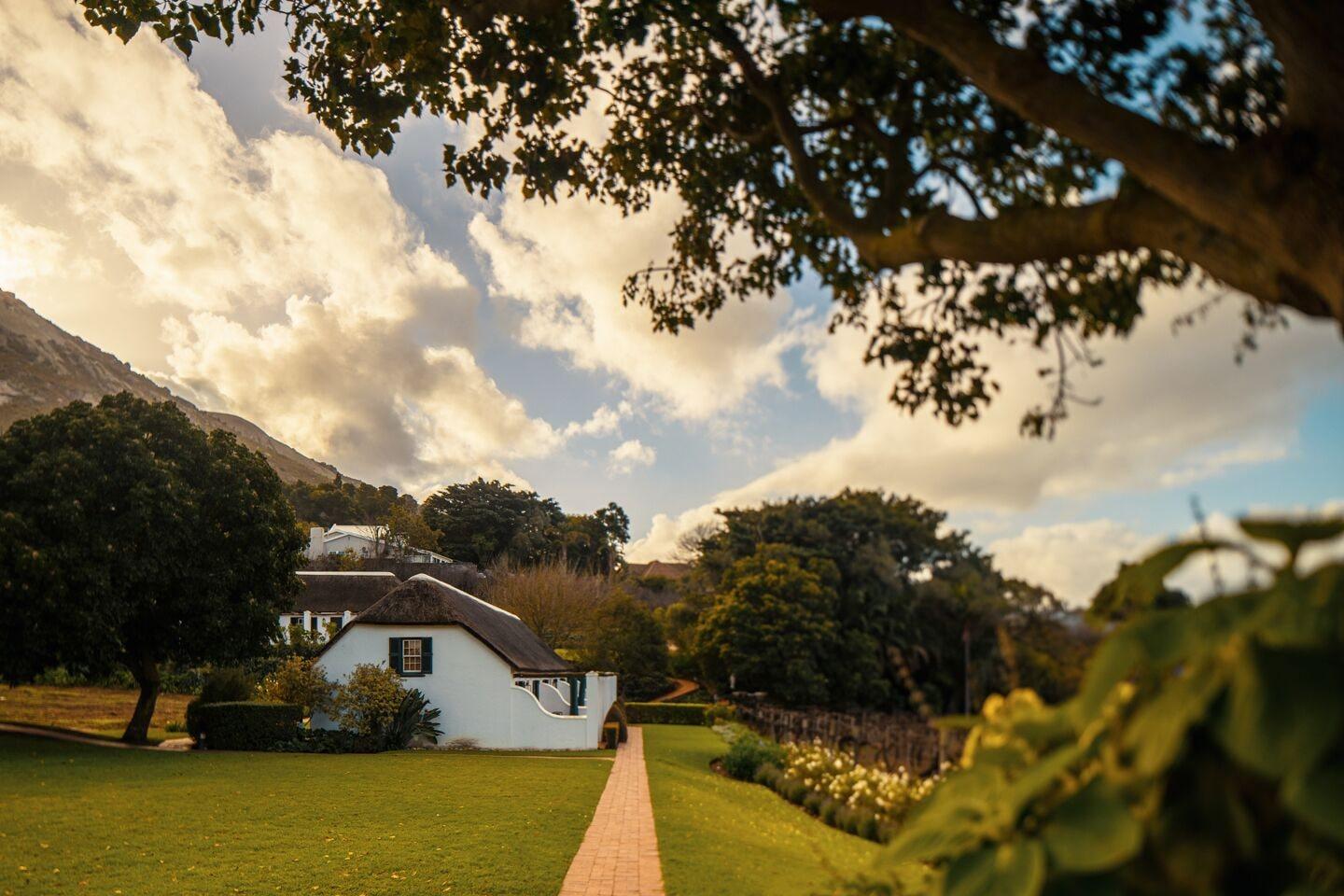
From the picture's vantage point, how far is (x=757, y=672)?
3491 cm

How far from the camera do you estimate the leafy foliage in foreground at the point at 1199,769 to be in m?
0.82

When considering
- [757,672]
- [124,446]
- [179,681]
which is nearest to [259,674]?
[179,681]

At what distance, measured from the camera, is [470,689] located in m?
26.6

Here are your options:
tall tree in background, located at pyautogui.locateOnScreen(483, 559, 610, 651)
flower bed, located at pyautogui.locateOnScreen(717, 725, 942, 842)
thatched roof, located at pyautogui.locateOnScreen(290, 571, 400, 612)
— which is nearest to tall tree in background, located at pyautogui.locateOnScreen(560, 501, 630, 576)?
tall tree in background, located at pyautogui.locateOnScreen(483, 559, 610, 651)

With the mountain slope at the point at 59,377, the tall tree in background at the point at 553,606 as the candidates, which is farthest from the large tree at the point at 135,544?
the mountain slope at the point at 59,377

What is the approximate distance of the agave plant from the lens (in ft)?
81.5

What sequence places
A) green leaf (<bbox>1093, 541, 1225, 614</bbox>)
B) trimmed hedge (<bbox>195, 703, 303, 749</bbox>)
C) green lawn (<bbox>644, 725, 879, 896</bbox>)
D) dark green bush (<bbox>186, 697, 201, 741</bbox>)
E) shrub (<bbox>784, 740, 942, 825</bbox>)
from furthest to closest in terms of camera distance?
dark green bush (<bbox>186, 697, 201, 741</bbox>)
trimmed hedge (<bbox>195, 703, 303, 749</bbox>)
shrub (<bbox>784, 740, 942, 825</bbox>)
green lawn (<bbox>644, 725, 879, 896</bbox>)
green leaf (<bbox>1093, 541, 1225, 614</bbox>)

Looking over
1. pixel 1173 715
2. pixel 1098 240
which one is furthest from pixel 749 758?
pixel 1173 715

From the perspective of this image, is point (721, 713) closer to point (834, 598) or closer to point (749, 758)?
point (834, 598)

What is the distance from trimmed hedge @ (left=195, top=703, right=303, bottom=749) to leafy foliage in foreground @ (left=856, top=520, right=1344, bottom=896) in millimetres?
25913

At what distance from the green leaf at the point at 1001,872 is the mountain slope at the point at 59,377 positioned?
133 meters

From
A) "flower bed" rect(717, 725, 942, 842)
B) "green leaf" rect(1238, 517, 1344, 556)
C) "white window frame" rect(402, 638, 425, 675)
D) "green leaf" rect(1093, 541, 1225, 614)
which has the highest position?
"green leaf" rect(1238, 517, 1344, 556)

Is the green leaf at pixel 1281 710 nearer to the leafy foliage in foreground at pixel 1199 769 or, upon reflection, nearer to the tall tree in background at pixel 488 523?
the leafy foliage in foreground at pixel 1199 769

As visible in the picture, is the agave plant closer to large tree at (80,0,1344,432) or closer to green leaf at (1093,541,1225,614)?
large tree at (80,0,1344,432)
